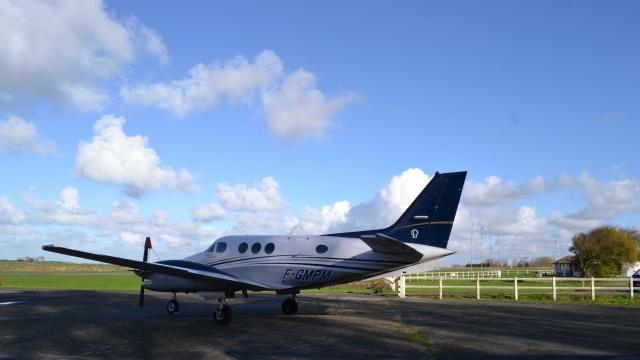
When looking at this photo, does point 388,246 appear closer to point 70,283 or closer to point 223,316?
point 223,316

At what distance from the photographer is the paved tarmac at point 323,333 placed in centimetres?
1200

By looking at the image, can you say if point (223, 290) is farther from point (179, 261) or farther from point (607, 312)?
point (607, 312)

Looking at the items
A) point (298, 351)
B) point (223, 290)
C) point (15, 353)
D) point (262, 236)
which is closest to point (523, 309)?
point (262, 236)

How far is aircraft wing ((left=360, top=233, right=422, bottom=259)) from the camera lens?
17141 mm

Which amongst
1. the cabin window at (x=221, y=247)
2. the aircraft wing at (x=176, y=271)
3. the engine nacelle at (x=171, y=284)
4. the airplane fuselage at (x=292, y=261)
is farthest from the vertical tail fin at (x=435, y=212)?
the engine nacelle at (x=171, y=284)

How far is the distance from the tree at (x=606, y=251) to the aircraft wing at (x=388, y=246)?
56132 millimetres

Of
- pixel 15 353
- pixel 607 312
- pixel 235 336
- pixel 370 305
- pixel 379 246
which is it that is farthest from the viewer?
Result: pixel 370 305

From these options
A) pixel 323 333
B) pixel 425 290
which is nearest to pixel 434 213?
pixel 323 333

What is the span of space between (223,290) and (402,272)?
6.28m

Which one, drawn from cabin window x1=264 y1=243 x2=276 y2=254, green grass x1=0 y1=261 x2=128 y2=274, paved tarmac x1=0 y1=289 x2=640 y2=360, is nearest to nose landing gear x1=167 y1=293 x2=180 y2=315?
paved tarmac x1=0 y1=289 x2=640 y2=360

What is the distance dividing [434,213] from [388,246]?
2220 mm

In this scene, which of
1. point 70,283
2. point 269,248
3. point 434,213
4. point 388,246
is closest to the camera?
point 388,246

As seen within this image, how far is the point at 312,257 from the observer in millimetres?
19562

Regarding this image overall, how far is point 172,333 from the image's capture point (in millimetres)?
15375
